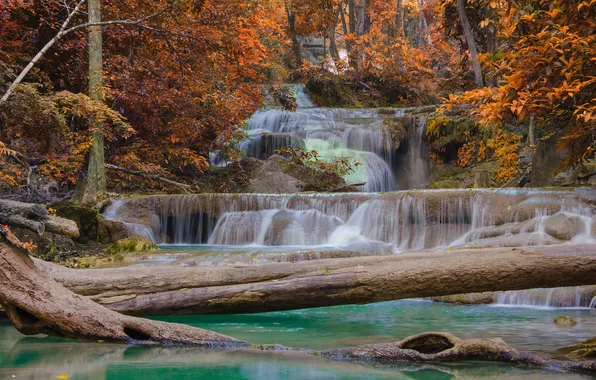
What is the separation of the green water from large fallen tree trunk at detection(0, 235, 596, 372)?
4.1 inches

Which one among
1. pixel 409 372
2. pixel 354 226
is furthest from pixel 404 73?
pixel 409 372

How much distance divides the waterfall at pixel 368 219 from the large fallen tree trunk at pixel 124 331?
4999 millimetres

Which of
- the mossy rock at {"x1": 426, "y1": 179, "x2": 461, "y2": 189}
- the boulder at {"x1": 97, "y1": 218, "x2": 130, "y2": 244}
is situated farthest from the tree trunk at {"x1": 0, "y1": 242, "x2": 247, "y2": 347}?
the mossy rock at {"x1": 426, "y1": 179, "x2": 461, "y2": 189}

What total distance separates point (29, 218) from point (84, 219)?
25.8 ft

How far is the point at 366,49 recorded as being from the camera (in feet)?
90.2

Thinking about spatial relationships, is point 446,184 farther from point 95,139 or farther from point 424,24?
point 424,24

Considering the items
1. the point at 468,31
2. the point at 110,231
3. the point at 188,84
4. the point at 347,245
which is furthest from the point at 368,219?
the point at 468,31

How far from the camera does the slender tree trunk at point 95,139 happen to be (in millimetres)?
13147

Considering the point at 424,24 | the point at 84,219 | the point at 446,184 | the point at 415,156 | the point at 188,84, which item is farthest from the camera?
the point at 424,24

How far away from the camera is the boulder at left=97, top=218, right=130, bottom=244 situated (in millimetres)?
11992

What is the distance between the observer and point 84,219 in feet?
38.7

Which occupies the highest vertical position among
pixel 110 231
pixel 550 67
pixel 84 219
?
pixel 550 67

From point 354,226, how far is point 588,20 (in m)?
6.09

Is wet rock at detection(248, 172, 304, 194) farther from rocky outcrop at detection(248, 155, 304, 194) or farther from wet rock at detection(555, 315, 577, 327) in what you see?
wet rock at detection(555, 315, 577, 327)
